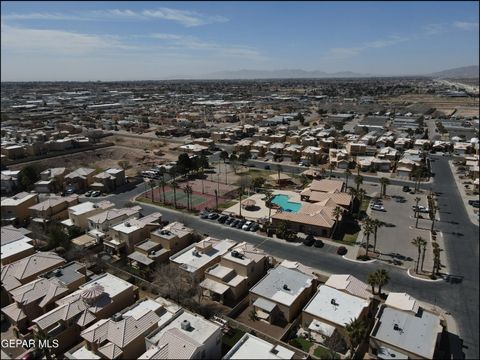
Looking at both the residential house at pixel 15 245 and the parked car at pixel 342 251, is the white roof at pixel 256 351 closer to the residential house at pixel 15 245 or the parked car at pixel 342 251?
the parked car at pixel 342 251

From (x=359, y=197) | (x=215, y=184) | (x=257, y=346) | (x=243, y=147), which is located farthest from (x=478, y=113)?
(x=257, y=346)

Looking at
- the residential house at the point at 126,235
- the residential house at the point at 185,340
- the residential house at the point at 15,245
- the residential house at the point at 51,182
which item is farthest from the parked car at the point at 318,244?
the residential house at the point at 51,182

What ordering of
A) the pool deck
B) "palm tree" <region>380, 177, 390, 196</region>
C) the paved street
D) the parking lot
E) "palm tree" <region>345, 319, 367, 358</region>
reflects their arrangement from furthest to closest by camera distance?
"palm tree" <region>380, 177, 390, 196</region> → the pool deck → the parking lot → the paved street → "palm tree" <region>345, 319, 367, 358</region>

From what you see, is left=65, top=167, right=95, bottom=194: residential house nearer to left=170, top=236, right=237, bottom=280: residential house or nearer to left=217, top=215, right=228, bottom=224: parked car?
Answer: left=217, top=215, right=228, bottom=224: parked car

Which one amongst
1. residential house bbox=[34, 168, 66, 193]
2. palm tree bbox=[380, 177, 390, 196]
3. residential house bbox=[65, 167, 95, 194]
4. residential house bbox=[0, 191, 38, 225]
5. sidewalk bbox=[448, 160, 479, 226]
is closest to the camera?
sidewalk bbox=[448, 160, 479, 226]

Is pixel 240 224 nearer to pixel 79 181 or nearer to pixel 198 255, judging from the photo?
pixel 198 255

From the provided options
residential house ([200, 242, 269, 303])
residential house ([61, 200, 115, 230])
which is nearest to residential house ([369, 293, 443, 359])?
residential house ([200, 242, 269, 303])
